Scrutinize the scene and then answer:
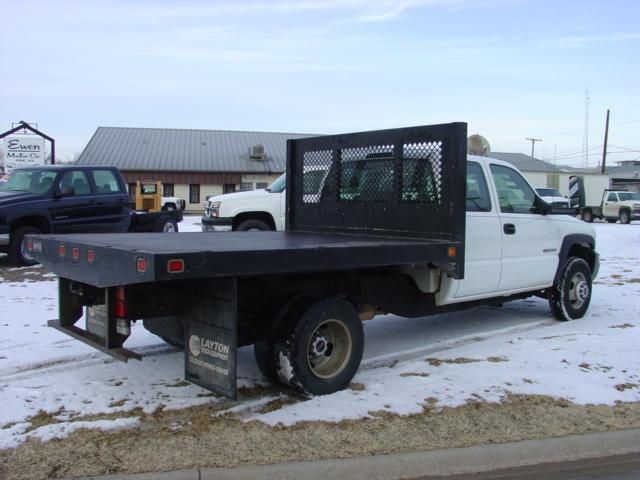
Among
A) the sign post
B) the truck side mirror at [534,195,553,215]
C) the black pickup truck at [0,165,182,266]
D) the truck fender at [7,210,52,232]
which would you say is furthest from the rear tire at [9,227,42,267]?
the sign post

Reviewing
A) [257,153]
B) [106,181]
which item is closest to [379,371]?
[106,181]

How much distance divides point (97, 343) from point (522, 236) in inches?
184

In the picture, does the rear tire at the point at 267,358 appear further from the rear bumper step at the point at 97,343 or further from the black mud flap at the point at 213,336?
the rear bumper step at the point at 97,343

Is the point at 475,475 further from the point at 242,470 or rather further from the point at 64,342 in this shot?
the point at 64,342

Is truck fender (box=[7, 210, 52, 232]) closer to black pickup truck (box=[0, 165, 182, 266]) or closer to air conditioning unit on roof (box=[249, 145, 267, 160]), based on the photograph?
black pickup truck (box=[0, 165, 182, 266])

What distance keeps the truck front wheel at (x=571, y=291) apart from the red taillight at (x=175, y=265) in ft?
18.5

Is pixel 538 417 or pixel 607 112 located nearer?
pixel 538 417

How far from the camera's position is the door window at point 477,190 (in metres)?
6.58

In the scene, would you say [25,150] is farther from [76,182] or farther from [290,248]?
[290,248]

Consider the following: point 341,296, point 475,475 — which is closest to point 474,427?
point 475,475

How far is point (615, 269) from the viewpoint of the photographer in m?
13.0

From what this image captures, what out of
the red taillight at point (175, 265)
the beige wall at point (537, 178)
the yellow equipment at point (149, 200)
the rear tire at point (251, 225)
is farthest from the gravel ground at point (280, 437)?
the beige wall at point (537, 178)

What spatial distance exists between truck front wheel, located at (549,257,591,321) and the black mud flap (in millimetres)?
5024

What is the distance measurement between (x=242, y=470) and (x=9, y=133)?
31.0 m
